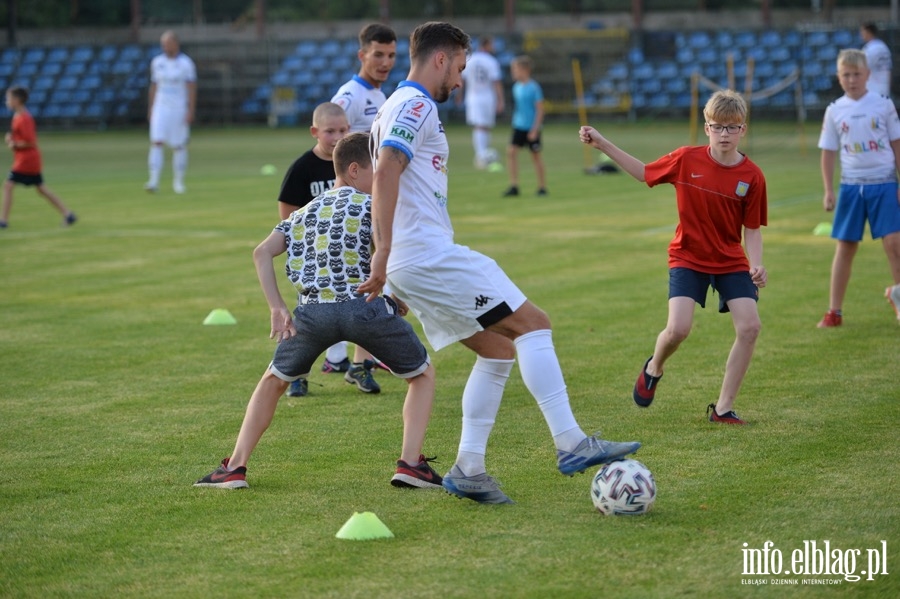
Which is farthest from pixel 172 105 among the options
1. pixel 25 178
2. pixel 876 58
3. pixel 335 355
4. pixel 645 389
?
pixel 645 389

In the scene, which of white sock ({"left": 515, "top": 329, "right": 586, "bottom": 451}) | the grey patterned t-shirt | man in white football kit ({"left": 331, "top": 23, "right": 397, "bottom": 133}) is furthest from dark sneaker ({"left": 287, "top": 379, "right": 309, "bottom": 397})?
white sock ({"left": 515, "top": 329, "right": 586, "bottom": 451})

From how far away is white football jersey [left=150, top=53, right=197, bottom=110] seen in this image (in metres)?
23.4

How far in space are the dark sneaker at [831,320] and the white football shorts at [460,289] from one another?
5.18 metres

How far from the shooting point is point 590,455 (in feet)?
17.4

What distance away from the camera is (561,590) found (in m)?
4.37

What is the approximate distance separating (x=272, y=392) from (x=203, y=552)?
1.06 metres

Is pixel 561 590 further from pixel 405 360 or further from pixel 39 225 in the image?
pixel 39 225

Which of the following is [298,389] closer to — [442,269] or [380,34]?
[380,34]

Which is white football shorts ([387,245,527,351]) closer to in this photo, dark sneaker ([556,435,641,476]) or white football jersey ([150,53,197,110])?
dark sneaker ([556,435,641,476])

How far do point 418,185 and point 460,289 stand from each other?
19.9 inches

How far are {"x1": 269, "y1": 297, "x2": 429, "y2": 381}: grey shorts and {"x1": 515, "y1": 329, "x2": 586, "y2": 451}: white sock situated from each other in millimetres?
632

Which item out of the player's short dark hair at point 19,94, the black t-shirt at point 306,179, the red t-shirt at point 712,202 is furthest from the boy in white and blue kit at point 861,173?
the player's short dark hair at point 19,94

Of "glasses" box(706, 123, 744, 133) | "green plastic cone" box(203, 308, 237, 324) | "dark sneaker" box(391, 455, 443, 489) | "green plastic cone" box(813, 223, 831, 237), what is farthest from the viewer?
"green plastic cone" box(813, 223, 831, 237)

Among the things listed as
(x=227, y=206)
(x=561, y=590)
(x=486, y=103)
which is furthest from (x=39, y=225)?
(x=561, y=590)
